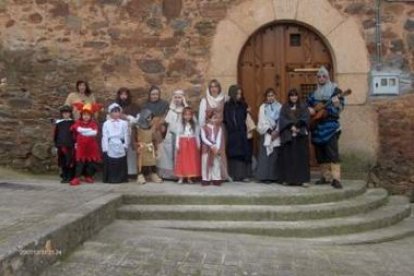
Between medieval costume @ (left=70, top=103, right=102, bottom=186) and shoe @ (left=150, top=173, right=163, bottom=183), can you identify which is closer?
medieval costume @ (left=70, top=103, right=102, bottom=186)

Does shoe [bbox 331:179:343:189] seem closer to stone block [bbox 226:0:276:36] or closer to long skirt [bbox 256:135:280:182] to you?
long skirt [bbox 256:135:280:182]

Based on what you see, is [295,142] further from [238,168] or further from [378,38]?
[378,38]

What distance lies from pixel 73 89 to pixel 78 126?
1221mm

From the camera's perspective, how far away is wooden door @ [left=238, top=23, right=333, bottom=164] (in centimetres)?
841

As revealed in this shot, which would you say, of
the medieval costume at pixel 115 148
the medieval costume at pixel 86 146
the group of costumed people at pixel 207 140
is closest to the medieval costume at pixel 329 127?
the group of costumed people at pixel 207 140

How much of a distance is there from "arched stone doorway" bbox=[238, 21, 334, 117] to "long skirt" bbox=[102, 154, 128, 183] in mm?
2123

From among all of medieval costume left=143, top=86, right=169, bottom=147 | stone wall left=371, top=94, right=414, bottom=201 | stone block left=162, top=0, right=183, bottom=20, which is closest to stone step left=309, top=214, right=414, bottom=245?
stone wall left=371, top=94, right=414, bottom=201

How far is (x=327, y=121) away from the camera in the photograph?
23.9 ft

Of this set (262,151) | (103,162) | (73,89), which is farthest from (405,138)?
(73,89)

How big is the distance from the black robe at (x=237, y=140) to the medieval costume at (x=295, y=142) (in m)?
0.59

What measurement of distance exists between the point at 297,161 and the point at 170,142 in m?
1.72

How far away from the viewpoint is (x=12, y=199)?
6.01 m

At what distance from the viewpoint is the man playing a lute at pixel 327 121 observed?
23.8ft

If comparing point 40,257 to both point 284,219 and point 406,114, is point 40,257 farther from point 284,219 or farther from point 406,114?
point 406,114
